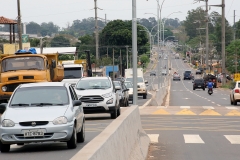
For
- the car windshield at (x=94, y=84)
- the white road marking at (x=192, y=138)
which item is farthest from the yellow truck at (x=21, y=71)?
the white road marking at (x=192, y=138)

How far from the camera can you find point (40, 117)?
13.9 m

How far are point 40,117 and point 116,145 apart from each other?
3704mm

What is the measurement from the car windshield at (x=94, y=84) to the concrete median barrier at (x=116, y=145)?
7730 millimetres

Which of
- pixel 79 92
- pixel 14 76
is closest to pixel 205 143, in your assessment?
pixel 79 92

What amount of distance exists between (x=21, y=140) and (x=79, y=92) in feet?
38.1

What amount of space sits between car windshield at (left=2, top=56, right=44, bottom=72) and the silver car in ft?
40.2

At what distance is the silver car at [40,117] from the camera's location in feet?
45.2

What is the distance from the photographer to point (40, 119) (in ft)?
45.2

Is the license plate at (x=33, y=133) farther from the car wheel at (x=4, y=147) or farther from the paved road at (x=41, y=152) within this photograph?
the car wheel at (x=4, y=147)

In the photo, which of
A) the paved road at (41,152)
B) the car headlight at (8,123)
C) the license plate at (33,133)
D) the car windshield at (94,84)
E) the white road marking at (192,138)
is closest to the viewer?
the paved road at (41,152)

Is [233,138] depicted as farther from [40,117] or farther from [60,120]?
[40,117]

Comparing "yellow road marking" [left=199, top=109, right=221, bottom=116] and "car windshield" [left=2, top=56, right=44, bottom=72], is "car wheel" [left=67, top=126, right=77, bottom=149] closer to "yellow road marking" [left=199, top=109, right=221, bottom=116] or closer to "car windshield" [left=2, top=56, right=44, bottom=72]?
"car windshield" [left=2, top=56, right=44, bottom=72]

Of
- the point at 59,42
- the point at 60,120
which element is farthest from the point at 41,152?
the point at 59,42

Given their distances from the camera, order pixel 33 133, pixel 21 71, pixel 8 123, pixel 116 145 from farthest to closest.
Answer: pixel 21 71 < pixel 8 123 < pixel 33 133 < pixel 116 145
